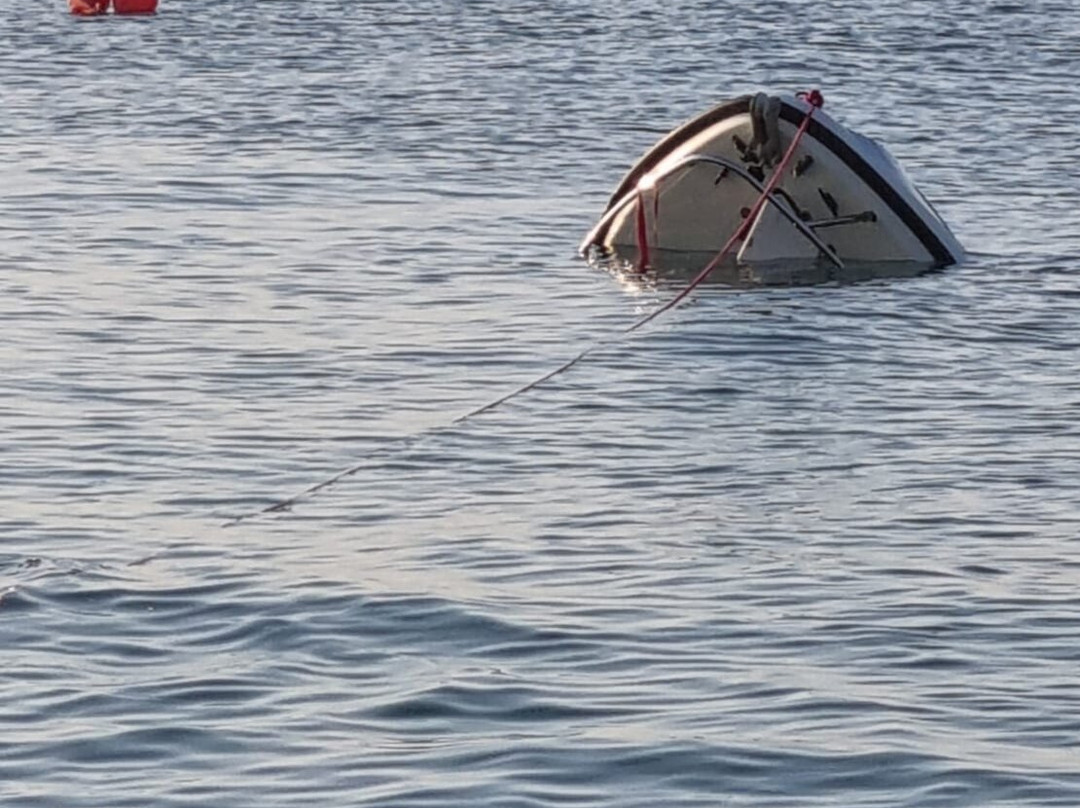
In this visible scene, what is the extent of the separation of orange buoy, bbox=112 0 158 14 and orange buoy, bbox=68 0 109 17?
44 centimetres

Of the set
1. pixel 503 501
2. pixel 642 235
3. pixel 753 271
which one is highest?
pixel 503 501

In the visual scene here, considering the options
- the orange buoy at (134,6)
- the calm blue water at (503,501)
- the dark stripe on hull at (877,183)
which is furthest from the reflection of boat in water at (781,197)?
the orange buoy at (134,6)

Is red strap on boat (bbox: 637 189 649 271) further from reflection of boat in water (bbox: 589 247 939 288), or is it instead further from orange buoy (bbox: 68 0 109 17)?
orange buoy (bbox: 68 0 109 17)

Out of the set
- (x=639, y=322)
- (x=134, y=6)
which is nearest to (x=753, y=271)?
(x=639, y=322)

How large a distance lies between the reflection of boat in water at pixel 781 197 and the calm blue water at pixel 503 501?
702 mm

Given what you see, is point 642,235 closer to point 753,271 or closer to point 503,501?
point 753,271

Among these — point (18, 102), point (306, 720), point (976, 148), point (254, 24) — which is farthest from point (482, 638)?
point (254, 24)

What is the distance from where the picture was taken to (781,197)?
2314cm

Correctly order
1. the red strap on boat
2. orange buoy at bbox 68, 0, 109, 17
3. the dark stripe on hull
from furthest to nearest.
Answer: orange buoy at bbox 68, 0, 109, 17 → the red strap on boat → the dark stripe on hull

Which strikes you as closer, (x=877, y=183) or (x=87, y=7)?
(x=877, y=183)

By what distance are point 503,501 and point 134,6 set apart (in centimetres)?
3575

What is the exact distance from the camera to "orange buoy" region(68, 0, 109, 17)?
1879 inches

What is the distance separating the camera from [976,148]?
31.3 metres

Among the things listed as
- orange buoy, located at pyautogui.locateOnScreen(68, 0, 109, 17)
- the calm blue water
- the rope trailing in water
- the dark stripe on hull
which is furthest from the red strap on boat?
orange buoy, located at pyautogui.locateOnScreen(68, 0, 109, 17)
